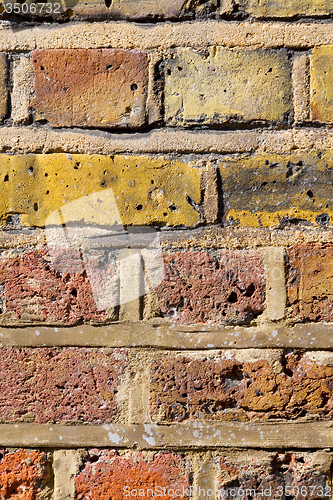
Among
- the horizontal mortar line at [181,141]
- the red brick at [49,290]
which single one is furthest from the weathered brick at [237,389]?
the horizontal mortar line at [181,141]

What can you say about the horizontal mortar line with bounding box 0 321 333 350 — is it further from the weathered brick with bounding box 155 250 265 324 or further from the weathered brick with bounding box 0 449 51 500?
the weathered brick with bounding box 0 449 51 500

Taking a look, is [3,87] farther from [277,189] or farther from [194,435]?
[194,435]

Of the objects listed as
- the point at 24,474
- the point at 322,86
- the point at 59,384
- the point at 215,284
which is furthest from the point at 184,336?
the point at 322,86

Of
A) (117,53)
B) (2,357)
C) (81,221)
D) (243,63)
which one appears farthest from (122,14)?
(2,357)

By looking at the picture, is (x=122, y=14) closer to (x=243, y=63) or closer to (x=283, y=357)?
(x=243, y=63)

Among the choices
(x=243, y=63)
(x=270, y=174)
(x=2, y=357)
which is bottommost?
(x=2, y=357)

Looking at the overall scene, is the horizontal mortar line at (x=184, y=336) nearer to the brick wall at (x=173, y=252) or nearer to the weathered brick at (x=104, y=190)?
the brick wall at (x=173, y=252)

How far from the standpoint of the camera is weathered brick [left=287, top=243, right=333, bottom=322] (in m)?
0.55

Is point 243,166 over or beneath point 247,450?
over

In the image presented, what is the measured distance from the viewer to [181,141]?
22.1 inches

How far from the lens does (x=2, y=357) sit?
57cm

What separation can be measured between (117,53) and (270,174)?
296mm

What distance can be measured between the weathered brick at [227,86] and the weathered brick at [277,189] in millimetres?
70

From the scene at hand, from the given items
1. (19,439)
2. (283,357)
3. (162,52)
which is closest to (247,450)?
(283,357)
